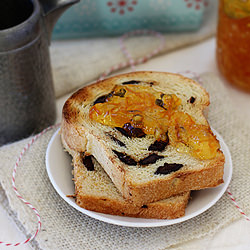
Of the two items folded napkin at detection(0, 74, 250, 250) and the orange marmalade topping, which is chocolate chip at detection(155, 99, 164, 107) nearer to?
the orange marmalade topping

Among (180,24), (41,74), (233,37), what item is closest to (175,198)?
(41,74)

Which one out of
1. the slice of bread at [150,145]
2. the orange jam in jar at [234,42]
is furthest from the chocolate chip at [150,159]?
the orange jam in jar at [234,42]

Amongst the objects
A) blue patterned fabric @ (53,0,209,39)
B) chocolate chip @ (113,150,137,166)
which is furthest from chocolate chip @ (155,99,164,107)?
blue patterned fabric @ (53,0,209,39)

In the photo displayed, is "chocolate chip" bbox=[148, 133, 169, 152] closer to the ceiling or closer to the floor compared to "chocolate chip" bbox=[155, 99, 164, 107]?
closer to the floor

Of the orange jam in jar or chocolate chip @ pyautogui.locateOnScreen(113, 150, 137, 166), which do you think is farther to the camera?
the orange jam in jar

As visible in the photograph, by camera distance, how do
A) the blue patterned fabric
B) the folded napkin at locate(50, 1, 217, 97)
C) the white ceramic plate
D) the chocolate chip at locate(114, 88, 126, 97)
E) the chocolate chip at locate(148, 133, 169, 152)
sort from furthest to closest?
the blue patterned fabric < the folded napkin at locate(50, 1, 217, 97) < the chocolate chip at locate(114, 88, 126, 97) < the chocolate chip at locate(148, 133, 169, 152) < the white ceramic plate

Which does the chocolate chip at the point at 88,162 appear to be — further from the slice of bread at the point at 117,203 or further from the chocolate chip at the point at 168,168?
the chocolate chip at the point at 168,168

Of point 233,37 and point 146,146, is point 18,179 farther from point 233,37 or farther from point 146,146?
point 233,37
